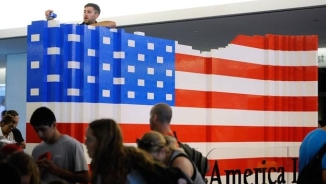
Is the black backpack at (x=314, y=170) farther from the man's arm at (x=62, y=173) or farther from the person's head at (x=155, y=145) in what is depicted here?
the man's arm at (x=62, y=173)

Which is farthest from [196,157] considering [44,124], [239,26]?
[239,26]

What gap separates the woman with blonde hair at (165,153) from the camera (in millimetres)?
4000

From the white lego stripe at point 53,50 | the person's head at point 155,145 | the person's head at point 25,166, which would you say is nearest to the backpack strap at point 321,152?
the person's head at point 155,145

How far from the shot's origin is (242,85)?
24.9ft

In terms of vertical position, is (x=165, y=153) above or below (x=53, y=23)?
below

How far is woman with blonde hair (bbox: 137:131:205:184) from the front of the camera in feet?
13.1

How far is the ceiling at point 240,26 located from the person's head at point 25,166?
5.79 metres

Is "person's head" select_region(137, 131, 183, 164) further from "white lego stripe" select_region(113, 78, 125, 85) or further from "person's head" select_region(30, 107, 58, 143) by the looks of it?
"white lego stripe" select_region(113, 78, 125, 85)

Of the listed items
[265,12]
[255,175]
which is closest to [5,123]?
[255,175]

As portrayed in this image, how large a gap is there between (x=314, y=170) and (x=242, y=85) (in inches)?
105

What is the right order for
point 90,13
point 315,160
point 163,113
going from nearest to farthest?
1. point 163,113
2. point 315,160
3. point 90,13

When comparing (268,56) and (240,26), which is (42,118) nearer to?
(268,56)

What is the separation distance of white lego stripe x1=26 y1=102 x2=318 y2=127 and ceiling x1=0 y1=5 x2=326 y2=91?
165cm

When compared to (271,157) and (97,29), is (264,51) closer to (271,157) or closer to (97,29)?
(271,157)
